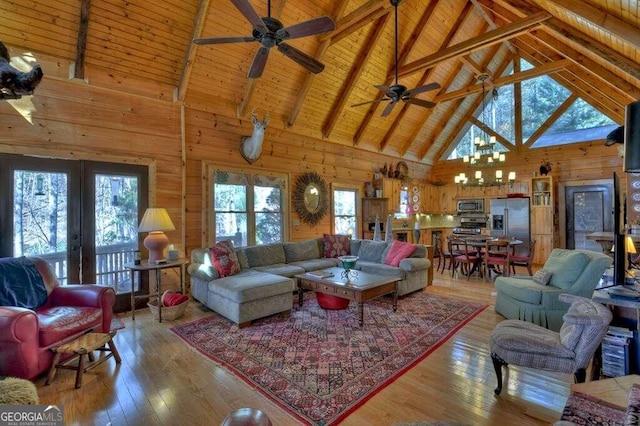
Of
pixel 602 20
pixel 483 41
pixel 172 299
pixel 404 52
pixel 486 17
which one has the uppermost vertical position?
pixel 486 17

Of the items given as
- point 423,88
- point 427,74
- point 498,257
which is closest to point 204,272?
point 423,88

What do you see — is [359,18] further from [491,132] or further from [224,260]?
[491,132]

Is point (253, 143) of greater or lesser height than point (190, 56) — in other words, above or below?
below

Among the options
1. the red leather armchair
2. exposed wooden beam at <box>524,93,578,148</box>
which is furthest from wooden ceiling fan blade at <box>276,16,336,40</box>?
exposed wooden beam at <box>524,93,578,148</box>

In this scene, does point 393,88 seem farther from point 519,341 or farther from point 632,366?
point 632,366

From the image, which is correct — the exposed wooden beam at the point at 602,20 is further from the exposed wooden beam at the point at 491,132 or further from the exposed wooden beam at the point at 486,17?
the exposed wooden beam at the point at 491,132

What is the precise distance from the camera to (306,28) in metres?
3.01

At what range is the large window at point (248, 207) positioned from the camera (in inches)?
221

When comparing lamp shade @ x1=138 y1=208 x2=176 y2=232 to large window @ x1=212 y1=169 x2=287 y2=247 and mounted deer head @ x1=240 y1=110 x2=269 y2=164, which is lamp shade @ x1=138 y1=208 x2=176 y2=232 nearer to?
large window @ x1=212 y1=169 x2=287 y2=247

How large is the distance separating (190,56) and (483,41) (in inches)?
204

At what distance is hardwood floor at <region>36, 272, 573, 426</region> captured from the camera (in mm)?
2086

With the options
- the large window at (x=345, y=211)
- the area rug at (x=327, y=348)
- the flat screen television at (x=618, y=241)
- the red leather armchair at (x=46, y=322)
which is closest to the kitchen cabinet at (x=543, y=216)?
the large window at (x=345, y=211)

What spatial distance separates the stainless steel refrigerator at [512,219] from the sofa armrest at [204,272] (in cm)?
774

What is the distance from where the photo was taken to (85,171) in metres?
4.17
